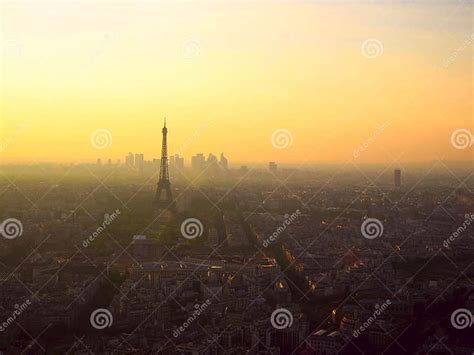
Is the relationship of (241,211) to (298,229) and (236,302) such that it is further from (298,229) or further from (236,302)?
(236,302)

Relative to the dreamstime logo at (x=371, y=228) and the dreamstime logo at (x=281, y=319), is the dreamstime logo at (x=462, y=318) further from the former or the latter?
the dreamstime logo at (x=371, y=228)

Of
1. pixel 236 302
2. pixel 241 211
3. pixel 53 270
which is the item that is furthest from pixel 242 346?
pixel 241 211
